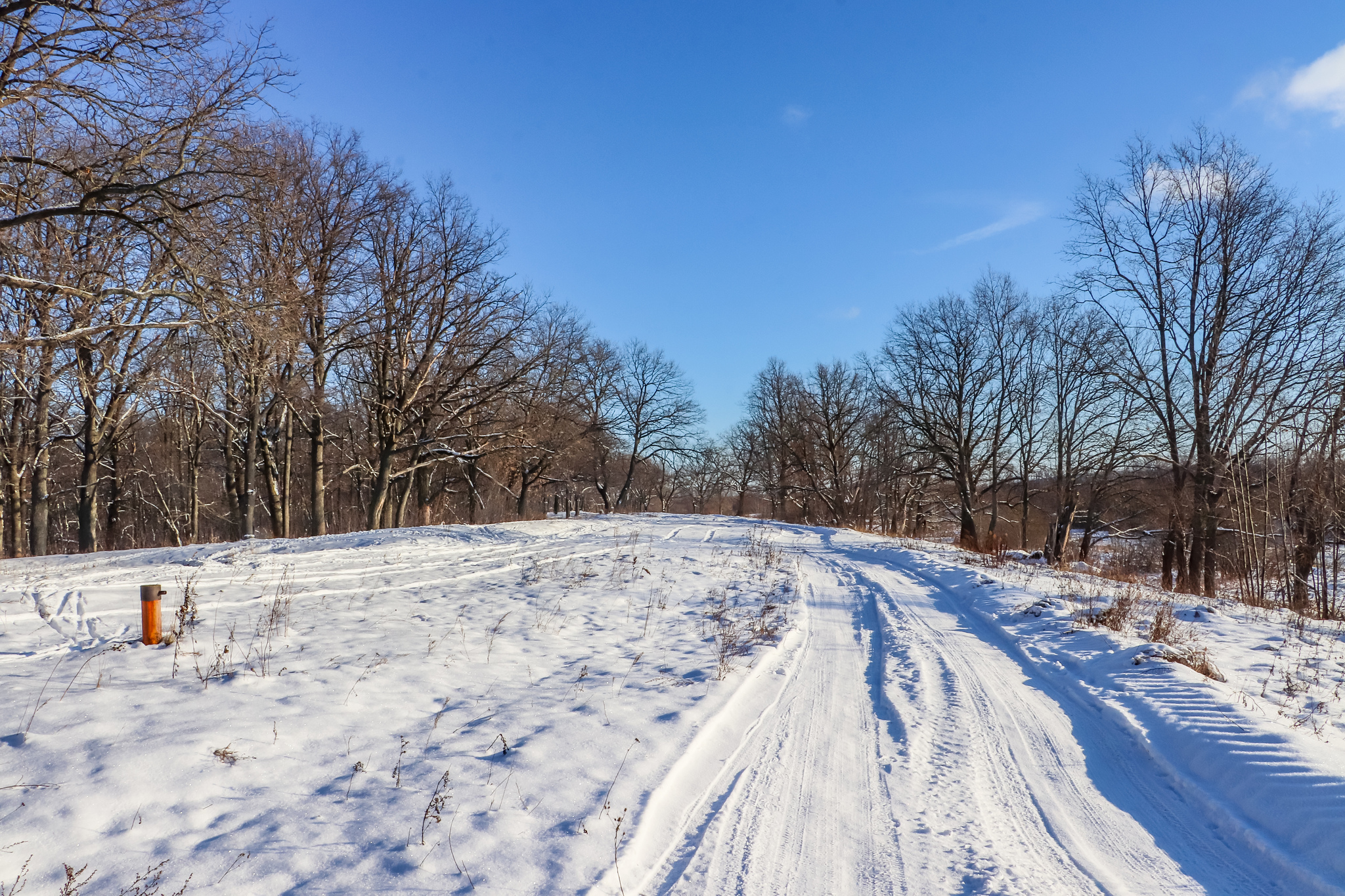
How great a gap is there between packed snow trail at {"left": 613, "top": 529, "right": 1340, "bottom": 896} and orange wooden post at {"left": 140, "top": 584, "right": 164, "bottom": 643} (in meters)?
5.34

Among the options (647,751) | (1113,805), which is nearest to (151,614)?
(647,751)

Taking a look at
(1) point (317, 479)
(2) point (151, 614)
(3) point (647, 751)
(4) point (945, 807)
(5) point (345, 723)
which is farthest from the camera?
(1) point (317, 479)

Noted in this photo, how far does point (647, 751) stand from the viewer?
4.39 meters

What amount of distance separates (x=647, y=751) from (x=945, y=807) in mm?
1884

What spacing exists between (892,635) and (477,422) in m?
20.8

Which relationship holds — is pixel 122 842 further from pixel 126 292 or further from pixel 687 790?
pixel 126 292

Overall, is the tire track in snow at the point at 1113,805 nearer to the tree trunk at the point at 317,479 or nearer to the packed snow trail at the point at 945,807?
the packed snow trail at the point at 945,807

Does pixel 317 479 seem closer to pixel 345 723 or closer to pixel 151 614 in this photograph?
pixel 151 614

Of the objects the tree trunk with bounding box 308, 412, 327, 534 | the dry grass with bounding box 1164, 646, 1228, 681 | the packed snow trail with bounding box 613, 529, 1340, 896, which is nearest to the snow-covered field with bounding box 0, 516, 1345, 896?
the packed snow trail with bounding box 613, 529, 1340, 896

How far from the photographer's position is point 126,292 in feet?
29.3

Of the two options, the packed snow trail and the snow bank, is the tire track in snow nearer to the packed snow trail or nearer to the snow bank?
the packed snow trail

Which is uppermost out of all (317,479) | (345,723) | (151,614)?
(317,479)

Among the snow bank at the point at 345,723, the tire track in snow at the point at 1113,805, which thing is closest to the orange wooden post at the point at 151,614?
the snow bank at the point at 345,723

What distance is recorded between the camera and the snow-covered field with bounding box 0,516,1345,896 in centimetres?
307
